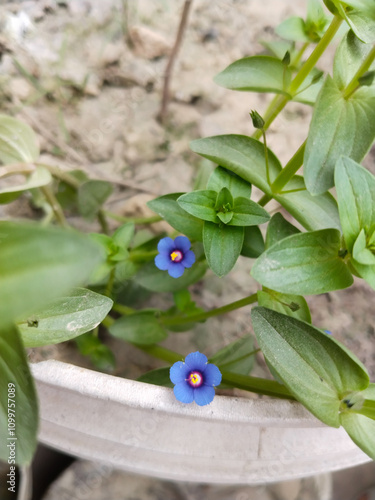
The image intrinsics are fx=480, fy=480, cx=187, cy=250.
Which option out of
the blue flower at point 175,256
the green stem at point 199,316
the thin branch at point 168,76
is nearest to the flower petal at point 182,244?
the blue flower at point 175,256

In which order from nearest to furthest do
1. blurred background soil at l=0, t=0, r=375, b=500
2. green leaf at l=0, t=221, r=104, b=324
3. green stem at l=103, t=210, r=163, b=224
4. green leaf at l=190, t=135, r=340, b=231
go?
green leaf at l=0, t=221, r=104, b=324 < green leaf at l=190, t=135, r=340, b=231 < green stem at l=103, t=210, r=163, b=224 < blurred background soil at l=0, t=0, r=375, b=500

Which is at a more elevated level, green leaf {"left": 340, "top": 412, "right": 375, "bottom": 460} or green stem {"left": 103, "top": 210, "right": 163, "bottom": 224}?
green leaf {"left": 340, "top": 412, "right": 375, "bottom": 460}

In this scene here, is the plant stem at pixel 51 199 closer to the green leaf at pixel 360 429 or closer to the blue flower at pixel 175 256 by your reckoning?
the blue flower at pixel 175 256

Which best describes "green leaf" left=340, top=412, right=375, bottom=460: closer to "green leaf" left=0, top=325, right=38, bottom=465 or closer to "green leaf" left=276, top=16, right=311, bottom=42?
"green leaf" left=0, top=325, right=38, bottom=465

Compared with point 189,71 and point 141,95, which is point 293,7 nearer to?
point 189,71

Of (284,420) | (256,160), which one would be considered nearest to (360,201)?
(256,160)

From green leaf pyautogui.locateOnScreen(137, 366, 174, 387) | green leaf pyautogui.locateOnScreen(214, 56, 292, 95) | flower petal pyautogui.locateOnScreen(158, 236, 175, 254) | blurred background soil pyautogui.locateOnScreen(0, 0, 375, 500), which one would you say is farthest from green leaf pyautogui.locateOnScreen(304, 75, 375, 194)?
blurred background soil pyautogui.locateOnScreen(0, 0, 375, 500)

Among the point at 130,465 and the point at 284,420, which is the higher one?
the point at 284,420
